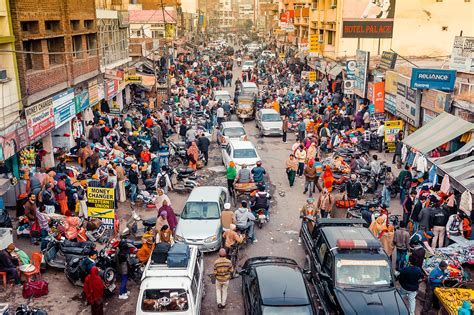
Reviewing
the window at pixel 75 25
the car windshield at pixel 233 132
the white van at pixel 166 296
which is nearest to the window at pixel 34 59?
the window at pixel 75 25

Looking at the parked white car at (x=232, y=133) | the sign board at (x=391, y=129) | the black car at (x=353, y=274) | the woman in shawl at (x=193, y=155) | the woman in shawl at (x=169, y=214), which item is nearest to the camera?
the black car at (x=353, y=274)

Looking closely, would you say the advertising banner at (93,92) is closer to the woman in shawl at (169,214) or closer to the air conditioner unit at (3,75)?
the air conditioner unit at (3,75)

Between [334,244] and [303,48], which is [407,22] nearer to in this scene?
[303,48]

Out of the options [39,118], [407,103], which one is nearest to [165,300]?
[39,118]

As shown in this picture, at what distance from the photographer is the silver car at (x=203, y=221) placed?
557 inches

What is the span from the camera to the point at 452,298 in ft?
35.1

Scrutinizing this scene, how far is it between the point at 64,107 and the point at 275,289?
15.2m

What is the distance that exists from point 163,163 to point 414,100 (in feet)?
37.8

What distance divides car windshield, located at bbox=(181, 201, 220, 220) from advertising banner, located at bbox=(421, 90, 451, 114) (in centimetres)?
1030

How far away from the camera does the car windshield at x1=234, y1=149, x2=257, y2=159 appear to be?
21.3 metres

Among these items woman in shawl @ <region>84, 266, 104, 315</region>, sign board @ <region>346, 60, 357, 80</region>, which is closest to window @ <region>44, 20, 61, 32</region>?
woman in shawl @ <region>84, 266, 104, 315</region>

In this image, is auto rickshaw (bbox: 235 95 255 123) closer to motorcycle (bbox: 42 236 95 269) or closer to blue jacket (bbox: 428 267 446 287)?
motorcycle (bbox: 42 236 95 269)

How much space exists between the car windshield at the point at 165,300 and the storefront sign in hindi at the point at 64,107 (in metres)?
13.0

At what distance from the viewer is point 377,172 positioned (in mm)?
19094
